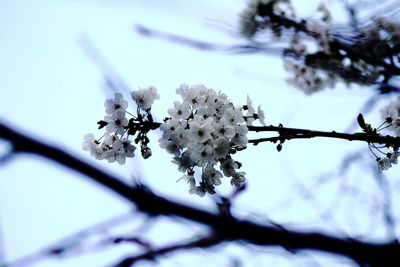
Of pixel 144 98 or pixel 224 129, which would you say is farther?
pixel 144 98

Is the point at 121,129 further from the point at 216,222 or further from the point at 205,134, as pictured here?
the point at 216,222

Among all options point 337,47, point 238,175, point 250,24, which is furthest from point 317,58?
point 238,175

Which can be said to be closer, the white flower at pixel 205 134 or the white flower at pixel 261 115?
the white flower at pixel 205 134

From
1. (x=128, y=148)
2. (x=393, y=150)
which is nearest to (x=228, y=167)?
(x=128, y=148)

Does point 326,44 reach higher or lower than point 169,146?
higher

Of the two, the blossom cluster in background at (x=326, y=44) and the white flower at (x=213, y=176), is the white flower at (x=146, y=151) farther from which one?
the blossom cluster in background at (x=326, y=44)

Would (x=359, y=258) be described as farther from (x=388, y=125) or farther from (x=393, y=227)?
(x=393, y=227)

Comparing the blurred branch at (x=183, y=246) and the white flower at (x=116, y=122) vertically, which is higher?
the white flower at (x=116, y=122)

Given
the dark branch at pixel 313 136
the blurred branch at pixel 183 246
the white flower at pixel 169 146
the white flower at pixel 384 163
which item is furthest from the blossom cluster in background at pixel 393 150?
the blurred branch at pixel 183 246
